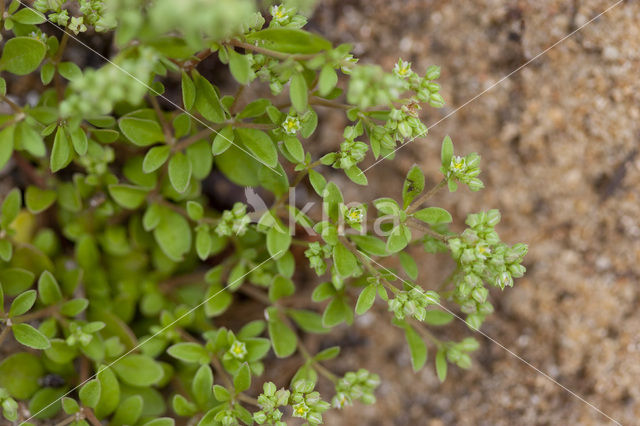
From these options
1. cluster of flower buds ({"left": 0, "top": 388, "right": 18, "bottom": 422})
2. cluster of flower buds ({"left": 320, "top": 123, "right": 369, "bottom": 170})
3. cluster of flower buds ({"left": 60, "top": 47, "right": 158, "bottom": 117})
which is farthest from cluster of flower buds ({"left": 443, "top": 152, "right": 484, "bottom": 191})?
cluster of flower buds ({"left": 0, "top": 388, "right": 18, "bottom": 422})

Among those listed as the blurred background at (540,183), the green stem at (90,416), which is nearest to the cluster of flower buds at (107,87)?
the green stem at (90,416)

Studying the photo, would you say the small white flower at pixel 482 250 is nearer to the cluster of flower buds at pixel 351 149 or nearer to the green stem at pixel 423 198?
the green stem at pixel 423 198

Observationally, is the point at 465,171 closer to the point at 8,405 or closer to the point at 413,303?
the point at 413,303

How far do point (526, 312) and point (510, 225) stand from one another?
552 mm

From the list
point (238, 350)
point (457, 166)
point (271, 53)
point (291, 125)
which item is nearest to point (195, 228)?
point (238, 350)

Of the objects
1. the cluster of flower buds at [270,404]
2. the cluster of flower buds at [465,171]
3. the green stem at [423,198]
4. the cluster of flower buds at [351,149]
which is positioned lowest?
the cluster of flower buds at [270,404]

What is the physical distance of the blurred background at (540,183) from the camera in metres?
3.51

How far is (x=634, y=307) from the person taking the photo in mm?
3562

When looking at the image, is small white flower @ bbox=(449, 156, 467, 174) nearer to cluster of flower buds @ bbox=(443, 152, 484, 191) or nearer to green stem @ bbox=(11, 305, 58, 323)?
cluster of flower buds @ bbox=(443, 152, 484, 191)

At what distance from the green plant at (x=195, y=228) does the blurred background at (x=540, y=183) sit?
2.26ft

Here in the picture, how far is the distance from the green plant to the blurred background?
69 centimetres

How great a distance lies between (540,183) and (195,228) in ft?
6.94

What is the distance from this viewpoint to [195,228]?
117 inches

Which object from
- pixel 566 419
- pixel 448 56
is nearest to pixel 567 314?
pixel 566 419
